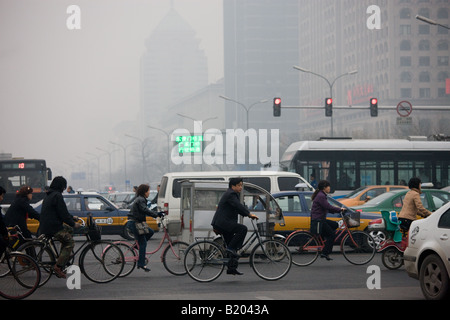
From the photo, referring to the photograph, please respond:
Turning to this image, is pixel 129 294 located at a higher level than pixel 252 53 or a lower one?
lower

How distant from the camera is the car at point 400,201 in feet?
64.6

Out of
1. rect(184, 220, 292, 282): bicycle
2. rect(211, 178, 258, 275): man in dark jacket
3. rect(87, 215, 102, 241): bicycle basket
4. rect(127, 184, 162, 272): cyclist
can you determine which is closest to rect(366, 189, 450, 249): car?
rect(184, 220, 292, 282): bicycle

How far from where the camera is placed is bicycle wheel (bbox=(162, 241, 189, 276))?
15.0 metres

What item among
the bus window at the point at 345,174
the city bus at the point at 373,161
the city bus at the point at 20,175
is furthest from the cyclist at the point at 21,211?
the city bus at the point at 20,175

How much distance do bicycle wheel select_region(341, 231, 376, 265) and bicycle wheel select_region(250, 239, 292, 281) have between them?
9.86 feet

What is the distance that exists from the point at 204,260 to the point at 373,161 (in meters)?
22.3

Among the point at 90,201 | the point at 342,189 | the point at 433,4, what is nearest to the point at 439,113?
the point at 433,4

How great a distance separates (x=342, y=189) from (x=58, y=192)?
22832mm

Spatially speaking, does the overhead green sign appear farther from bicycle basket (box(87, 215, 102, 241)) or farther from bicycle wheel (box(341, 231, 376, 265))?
bicycle basket (box(87, 215, 102, 241))

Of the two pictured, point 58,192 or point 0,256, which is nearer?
point 0,256

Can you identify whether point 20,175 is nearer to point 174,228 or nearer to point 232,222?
point 174,228

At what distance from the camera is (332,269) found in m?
15.9
